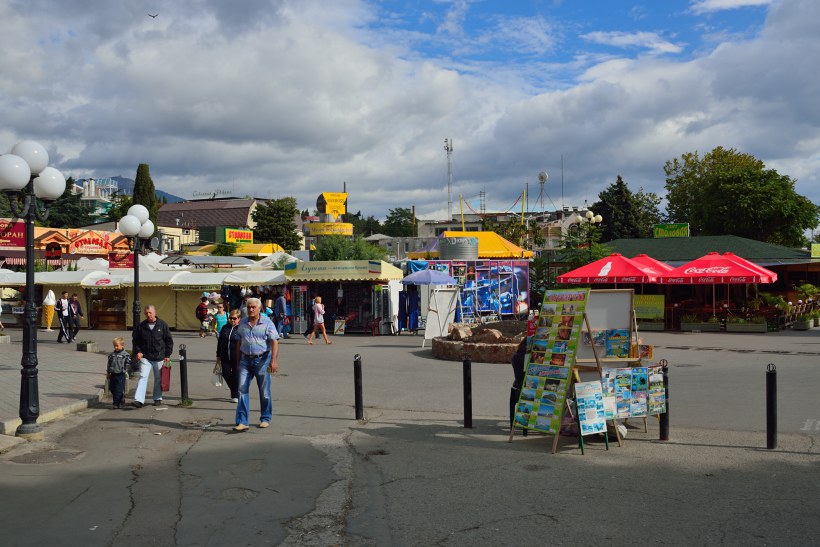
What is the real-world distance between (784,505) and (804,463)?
1777mm

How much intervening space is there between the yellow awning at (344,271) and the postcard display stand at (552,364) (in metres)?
19.7

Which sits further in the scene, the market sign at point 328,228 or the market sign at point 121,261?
the market sign at point 328,228

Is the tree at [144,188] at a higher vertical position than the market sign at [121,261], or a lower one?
higher

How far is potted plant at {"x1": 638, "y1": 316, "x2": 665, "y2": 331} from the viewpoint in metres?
30.0

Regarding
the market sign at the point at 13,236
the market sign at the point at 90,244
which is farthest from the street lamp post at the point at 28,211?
the market sign at the point at 90,244

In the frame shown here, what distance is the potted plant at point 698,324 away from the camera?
2900 cm

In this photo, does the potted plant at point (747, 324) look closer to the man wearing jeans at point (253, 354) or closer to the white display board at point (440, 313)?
the white display board at point (440, 313)

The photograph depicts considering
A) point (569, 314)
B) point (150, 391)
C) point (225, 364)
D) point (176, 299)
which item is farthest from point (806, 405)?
point (176, 299)

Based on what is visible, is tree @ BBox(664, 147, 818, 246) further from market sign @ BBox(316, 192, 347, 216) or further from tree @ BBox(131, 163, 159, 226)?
tree @ BBox(131, 163, 159, 226)

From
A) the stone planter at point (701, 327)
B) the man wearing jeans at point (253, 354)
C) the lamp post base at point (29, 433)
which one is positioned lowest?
the lamp post base at point (29, 433)

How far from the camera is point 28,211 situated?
9.85 metres

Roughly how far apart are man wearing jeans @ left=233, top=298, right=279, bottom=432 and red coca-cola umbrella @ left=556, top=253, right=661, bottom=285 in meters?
21.1

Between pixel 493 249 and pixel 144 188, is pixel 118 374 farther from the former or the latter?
pixel 144 188

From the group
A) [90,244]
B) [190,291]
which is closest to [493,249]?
[190,291]
